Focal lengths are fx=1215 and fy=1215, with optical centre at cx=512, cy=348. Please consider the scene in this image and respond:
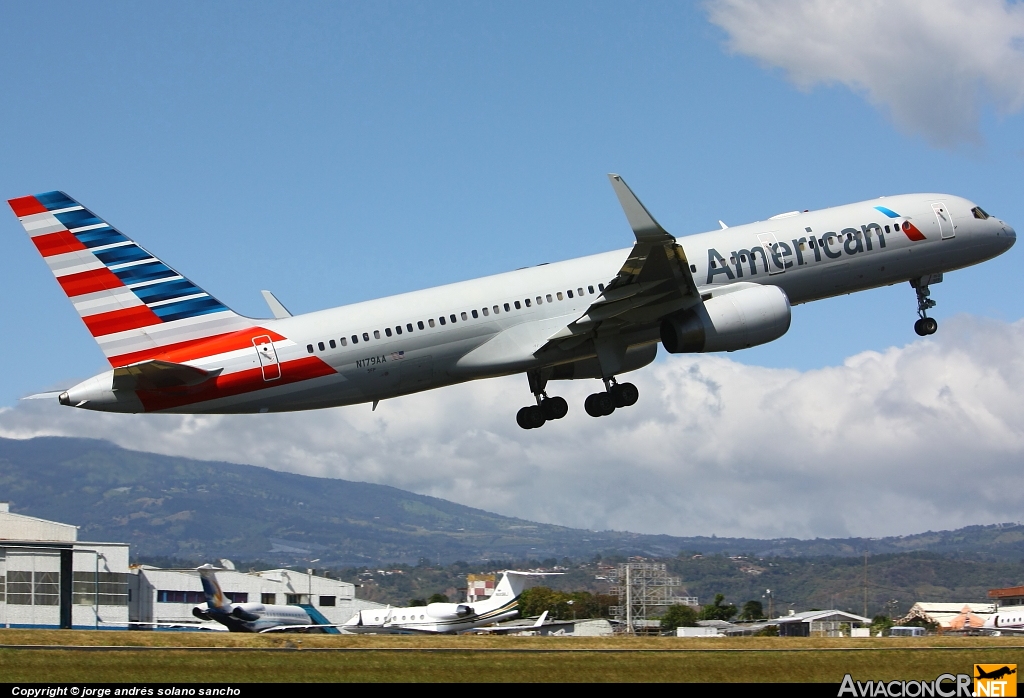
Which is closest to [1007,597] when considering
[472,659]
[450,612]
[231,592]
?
[231,592]

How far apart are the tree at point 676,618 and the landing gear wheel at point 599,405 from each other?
43218mm

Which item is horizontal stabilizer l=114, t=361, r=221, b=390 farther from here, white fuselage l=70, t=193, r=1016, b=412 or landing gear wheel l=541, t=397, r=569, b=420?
landing gear wheel l=541, t=397, r=569, b=420

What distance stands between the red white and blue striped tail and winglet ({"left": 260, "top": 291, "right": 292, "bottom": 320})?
3100 mm

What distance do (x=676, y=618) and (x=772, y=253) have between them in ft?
195

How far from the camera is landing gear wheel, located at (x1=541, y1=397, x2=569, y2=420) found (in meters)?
46.7

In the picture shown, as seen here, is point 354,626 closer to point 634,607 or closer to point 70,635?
point 70,635

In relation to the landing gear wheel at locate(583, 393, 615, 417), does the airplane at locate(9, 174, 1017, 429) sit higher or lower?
higher

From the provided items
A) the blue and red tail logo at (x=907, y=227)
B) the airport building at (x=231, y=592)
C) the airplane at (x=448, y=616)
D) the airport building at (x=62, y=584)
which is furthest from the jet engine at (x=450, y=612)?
the blue and red tail logo at (x=907, y=227)

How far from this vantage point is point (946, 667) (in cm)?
3020

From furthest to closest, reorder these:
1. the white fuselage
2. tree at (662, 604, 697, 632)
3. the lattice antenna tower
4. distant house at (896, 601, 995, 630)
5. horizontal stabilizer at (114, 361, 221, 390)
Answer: the lattice antenna tower, distant house at (896, 601, 995, 630), tree at (662, 604, 697, 632), the white fuselage, horizontal stabilizer at (114, 361, 221, 390)

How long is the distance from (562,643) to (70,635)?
15339 mm

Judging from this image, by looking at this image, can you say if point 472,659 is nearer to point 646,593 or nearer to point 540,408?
point 540,408

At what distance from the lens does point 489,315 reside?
138 feet

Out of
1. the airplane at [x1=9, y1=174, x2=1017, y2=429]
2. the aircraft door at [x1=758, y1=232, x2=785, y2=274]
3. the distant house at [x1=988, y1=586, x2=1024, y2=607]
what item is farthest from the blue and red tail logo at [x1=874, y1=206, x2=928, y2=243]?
the distant house at [x1=988, y1=586, x2=1024, y2=607]
